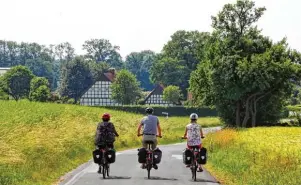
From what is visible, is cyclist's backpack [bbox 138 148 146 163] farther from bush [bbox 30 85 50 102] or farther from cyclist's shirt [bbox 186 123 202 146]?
bush [bbox 30 85 50 102]

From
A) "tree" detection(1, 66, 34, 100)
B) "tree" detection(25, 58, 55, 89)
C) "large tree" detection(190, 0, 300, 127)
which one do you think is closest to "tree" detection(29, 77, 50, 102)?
"tree" detection(1, 66, 34, 100)

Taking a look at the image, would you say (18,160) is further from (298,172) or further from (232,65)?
(232,65)

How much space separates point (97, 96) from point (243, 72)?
84.0 meters

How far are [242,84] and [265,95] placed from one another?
3.93 m

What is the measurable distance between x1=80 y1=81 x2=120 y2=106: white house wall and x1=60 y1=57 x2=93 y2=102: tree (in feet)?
20.1

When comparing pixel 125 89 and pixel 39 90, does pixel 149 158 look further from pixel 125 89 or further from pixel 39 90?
pixel 39 90

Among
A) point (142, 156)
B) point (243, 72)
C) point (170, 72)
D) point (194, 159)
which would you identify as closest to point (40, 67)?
point (170, 72)

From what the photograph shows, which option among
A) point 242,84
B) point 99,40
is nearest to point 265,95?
point 242,84

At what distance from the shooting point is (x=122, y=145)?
35.9m

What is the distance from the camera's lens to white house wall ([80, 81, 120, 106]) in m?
130

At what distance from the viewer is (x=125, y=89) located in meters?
108

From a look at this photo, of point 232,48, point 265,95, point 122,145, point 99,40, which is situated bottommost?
point 122,145

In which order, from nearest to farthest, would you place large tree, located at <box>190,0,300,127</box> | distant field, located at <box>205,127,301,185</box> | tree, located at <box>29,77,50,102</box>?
1. distant field, located at <box>205,127,301,185</box>
2. large tree, located at <box>190,0,300,127</box>
3. tree, located at <box>29,77,50,102</box>

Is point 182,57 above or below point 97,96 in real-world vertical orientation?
above
